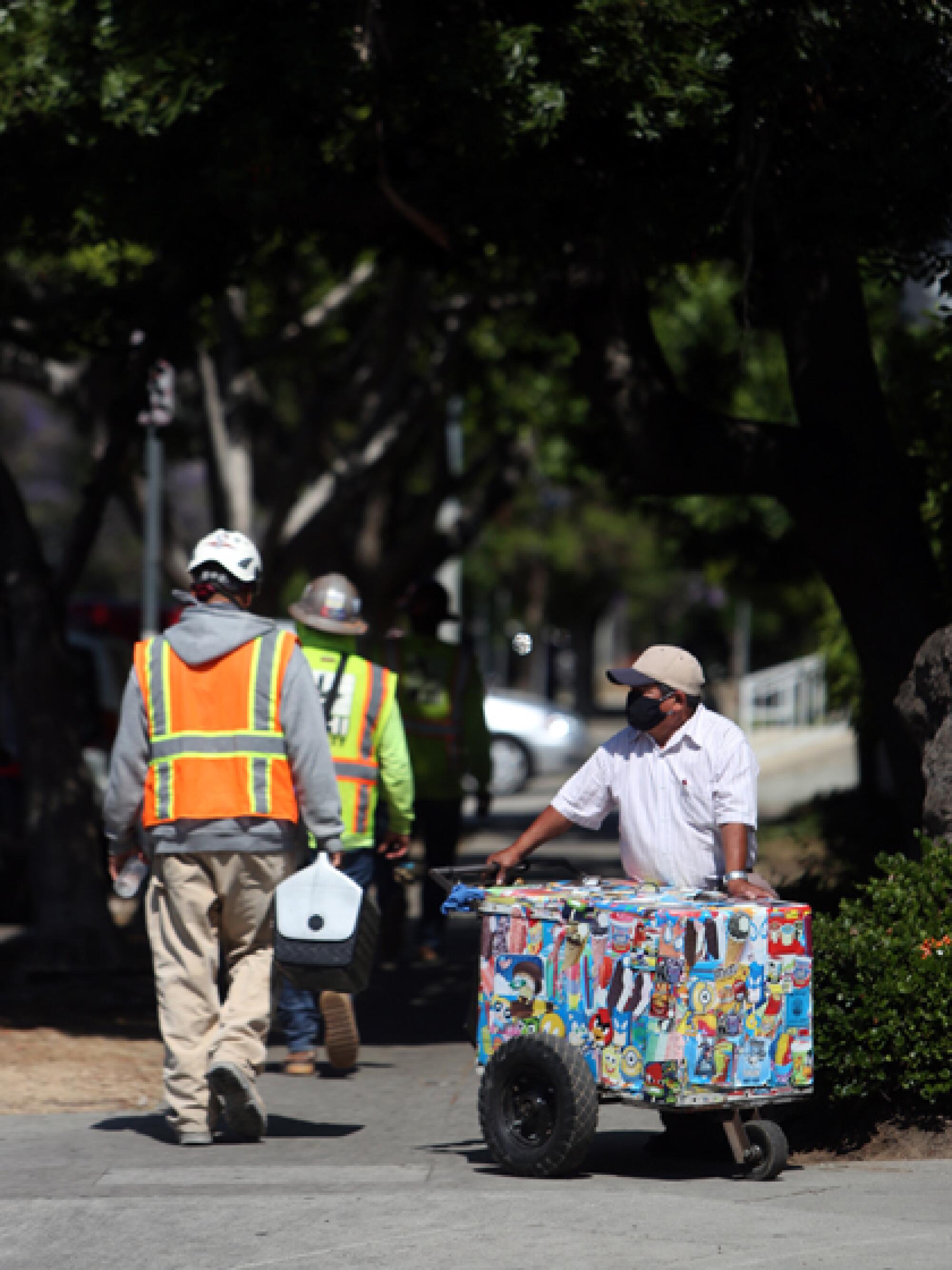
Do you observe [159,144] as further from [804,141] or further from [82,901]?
[82,901]

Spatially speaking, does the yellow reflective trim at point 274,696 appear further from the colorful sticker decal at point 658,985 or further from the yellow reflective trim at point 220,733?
the colorful sticker decal at point 658,985

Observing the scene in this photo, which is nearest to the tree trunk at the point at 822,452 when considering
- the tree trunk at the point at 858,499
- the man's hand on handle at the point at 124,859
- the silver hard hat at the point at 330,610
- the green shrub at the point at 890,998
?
the tree trunk at the point at 858,499

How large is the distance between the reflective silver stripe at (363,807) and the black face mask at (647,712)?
2179 mm

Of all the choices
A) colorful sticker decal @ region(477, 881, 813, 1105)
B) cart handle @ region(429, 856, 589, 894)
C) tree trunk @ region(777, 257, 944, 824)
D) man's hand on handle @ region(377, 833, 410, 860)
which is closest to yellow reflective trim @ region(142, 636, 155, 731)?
cart handle @ region(429, 856, 589, 894)

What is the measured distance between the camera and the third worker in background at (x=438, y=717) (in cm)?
1034

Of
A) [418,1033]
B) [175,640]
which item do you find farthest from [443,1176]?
[418,1033]

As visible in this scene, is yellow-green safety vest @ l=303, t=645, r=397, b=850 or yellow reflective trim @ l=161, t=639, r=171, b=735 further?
yellow-green safety vest @ l=303, t=645, r=397, b=850

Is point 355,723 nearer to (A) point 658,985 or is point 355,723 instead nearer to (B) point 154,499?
(A) point 658,985

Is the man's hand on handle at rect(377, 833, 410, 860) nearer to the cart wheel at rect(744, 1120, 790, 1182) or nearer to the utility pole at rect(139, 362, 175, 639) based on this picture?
the cart wheel at rect(744, 1120, 790, 1182)

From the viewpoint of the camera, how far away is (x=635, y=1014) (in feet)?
19.0

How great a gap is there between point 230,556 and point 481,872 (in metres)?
1.31

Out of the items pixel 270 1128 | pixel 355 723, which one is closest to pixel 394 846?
pixel 355 723

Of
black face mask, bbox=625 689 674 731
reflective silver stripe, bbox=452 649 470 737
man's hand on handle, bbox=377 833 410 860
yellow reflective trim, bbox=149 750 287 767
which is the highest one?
reflective silver stripe, bbox=452 649 470 737

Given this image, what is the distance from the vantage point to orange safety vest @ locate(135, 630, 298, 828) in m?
6.64
